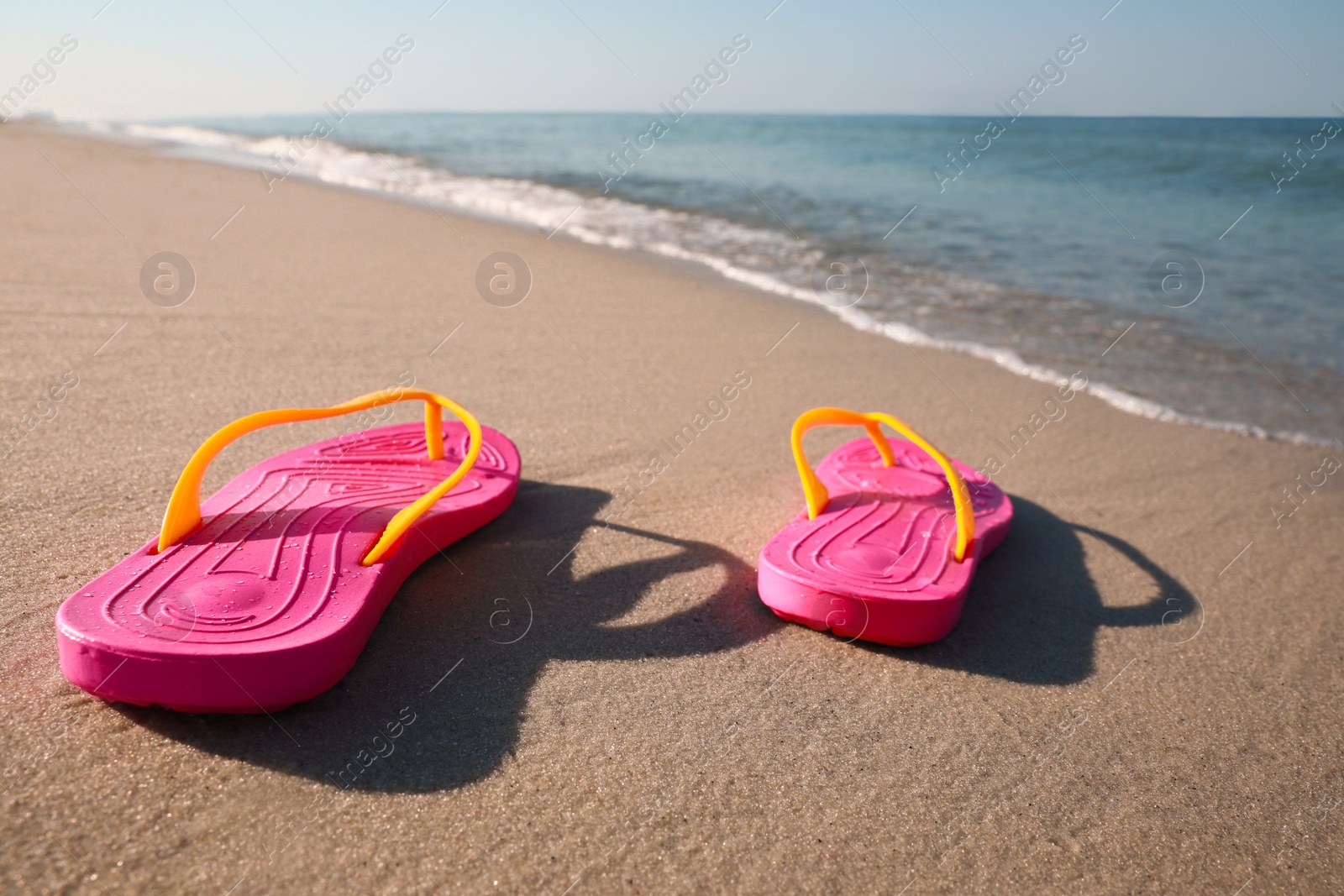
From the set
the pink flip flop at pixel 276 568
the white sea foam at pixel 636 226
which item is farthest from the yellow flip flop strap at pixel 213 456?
the white sea foam at pixel 636 226

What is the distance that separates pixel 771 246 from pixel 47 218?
5.22 metres

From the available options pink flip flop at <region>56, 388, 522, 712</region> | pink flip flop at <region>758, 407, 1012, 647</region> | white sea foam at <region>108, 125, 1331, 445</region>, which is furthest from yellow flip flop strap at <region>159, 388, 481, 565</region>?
white sea foam at <region>108, 125, 1331, 445</region>

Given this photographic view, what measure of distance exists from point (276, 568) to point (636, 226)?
21.8 feet

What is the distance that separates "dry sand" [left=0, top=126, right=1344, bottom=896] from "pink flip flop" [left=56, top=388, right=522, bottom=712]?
0.10 meters

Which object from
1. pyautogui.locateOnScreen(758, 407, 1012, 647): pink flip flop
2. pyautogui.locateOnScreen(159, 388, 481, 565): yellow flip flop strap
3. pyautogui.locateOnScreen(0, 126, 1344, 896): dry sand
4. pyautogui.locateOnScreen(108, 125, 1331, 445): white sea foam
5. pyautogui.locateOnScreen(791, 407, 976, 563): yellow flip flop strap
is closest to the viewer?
pyautogui.locateOnScreen(0, 126, 1344, 896): dry sand

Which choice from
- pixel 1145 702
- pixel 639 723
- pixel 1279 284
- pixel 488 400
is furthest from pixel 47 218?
pixel 1279 284

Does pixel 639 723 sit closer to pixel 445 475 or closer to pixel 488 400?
pixel 445 475

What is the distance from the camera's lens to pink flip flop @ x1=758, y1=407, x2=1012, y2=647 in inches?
78.9

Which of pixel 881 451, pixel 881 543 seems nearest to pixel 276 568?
pixel 881 543

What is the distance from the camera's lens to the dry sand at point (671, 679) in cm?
143

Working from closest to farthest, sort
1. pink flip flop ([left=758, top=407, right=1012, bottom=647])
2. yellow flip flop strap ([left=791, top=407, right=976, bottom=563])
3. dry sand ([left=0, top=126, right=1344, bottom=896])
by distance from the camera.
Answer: dry sand ([left=0, top=126, right=1344, bottom=896]) → pink flip flop ([left=758, top=407, right=1012, bottom=647]) → yellow flip flop strap ([left=791, top=407, right=976, bottom=563])

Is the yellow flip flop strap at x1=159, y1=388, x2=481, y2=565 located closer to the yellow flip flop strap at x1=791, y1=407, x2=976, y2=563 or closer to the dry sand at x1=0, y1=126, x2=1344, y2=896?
the dry sand at x1=0, y1=126, x2=1344, y2=896

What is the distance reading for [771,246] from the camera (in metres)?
7.30

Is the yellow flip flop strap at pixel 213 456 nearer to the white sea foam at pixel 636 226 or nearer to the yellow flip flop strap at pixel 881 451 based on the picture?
the yellow flip flop strap at pixel 881 451
